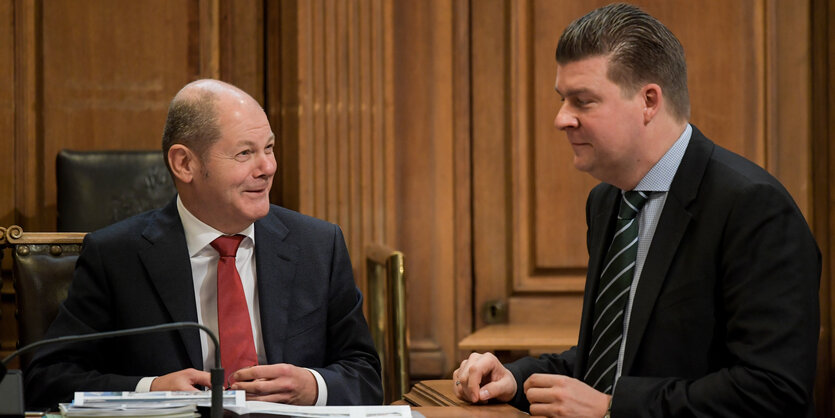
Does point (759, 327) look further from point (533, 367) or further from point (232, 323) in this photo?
point (232, 323)

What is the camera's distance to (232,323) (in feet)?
7.25

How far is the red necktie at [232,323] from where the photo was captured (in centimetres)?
218

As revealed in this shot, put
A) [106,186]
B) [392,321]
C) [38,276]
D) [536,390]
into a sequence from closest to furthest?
[536,390], [38,276], [392,321], [106,186]

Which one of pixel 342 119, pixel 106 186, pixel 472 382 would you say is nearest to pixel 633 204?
pixel 472 382

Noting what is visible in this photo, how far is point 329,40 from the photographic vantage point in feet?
12.2

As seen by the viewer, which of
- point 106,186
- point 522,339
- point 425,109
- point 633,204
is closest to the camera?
point 633,204

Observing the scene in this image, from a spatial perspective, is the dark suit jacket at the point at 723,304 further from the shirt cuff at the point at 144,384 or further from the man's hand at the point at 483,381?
the shirt cuff at the point at 144,384

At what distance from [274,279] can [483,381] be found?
2.14 ft

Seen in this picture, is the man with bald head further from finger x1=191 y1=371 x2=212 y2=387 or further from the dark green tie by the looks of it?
the dark green tie

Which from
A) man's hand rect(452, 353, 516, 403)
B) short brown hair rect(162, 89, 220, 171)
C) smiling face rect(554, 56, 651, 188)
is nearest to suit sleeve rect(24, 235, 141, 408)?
short brown hair rect(162, 89, 220, 171)

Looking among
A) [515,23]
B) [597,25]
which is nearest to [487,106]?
[515,23]

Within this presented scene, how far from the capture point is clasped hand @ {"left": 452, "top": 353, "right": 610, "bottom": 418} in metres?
1.69

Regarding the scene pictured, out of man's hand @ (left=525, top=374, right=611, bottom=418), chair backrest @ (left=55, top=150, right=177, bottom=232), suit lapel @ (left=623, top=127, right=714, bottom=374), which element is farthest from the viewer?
chair backrest @ (left=55, top=150, right=177, bottom=232)

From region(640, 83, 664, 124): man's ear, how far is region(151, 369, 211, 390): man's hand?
3.41ft
